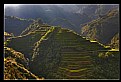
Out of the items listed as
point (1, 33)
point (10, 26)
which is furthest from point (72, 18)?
point (1, 33)

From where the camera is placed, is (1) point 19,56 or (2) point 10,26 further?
(2) point 10,26

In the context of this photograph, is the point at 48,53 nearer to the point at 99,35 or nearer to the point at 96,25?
the point at 99,35

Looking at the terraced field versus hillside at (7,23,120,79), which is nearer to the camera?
the terraced field

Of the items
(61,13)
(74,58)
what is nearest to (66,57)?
(74,58)

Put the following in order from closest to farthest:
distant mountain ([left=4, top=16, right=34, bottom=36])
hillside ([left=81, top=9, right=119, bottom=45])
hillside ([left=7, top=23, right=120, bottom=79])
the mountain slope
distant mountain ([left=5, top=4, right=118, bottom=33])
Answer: the mountain slope < hillside ([left=7, top=23, right=120, bottom=79]) < hillside ([left=81, top=9, right=119, bottom=45]) < distant mountain ([left=4, top=16, right=34, bottom=36]) < distant mountain ([left=5, top=4, right=118, bottom=33])

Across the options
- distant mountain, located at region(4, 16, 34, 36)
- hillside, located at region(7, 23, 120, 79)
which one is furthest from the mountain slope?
distant mountain, located at region(4, 16, 34, 36)

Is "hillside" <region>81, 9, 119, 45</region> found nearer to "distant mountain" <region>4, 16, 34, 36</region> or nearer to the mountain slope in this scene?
→ "distant mountain" <region>4, 16, 34, 36</region>

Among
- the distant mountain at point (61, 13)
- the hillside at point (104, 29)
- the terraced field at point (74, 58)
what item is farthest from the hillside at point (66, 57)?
the distant mountain at point (61, 13)

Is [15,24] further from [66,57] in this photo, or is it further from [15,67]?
[15,67]

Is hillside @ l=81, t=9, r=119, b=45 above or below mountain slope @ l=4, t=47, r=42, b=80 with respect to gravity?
above
